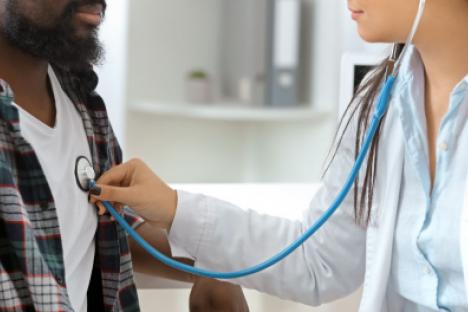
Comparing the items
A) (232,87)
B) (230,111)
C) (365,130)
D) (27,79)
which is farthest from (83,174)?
A: (232,87)

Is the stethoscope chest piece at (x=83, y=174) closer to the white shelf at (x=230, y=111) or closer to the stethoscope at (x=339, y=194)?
the stethoscope at (x=339, y=194)

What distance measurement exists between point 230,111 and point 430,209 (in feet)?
8.04

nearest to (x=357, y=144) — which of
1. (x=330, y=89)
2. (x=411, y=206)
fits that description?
(x=411, y=206)

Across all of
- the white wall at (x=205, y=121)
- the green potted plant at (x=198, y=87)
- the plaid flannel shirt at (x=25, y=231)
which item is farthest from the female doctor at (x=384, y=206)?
the green potted plant at (x=198, y=87)

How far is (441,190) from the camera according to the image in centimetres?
112

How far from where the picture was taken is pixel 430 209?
1.13 metres

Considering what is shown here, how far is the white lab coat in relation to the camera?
1.19 metres

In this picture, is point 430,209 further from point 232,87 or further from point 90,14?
point 232,87

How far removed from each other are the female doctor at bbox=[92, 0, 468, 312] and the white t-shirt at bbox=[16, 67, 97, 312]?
0.04m

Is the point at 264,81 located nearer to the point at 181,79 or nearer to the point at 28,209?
the point at 181,79

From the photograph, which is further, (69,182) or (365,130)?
(365,130)

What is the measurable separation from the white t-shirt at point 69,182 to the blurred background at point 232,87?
2.07 meters

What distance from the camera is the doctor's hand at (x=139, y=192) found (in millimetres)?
1078

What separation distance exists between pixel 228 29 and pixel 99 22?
269 cm
